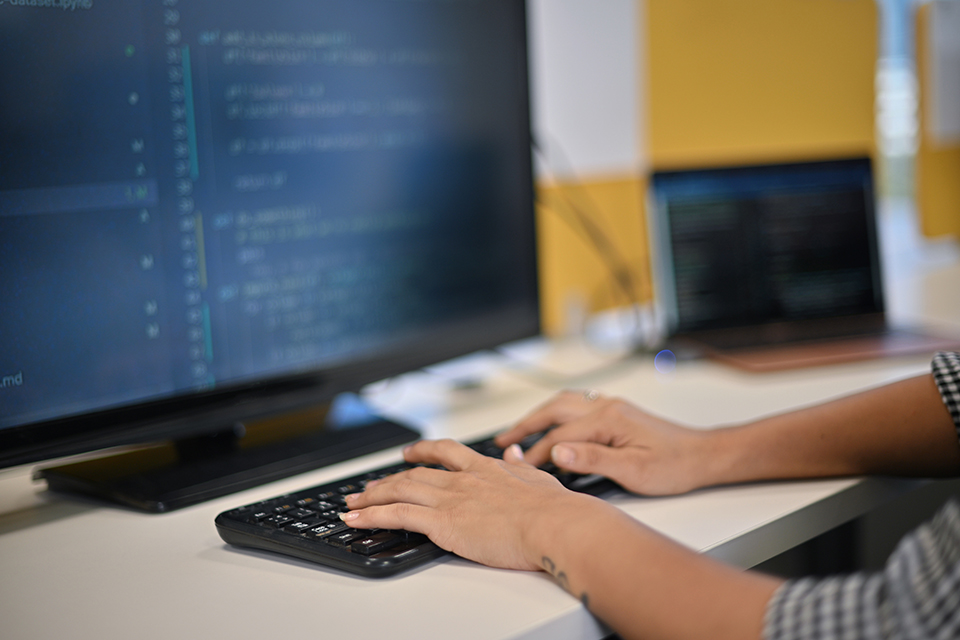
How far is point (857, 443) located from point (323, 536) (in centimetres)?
47

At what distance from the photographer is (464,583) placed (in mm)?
579

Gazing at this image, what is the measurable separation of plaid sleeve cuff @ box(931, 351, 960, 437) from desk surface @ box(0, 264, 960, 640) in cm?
9

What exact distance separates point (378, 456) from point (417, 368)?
13 centimetres

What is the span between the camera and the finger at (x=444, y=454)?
69 cm

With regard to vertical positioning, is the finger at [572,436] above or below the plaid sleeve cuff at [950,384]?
below

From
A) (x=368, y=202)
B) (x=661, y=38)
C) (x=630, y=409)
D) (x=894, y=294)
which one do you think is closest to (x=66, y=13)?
(x=368, y=202)

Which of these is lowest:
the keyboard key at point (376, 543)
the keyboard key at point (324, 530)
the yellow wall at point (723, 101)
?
the keyboard key at point (376, 543)

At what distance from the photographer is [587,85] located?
144cm

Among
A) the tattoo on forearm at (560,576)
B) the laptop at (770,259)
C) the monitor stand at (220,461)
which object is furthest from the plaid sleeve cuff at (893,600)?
the laptop at (770,259)

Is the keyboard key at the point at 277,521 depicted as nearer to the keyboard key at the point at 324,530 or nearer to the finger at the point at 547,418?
the keyboard key at the point at 324,530

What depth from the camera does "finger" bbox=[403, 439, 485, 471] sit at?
0.69 meters

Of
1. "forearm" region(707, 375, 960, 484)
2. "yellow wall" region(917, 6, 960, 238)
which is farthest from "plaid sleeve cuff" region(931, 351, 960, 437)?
"yellow wall" region(917, 6, 960, 238)

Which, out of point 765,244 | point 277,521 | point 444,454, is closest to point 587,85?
point 765,244

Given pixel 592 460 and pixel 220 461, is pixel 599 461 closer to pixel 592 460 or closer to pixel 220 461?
pixel 592 460
